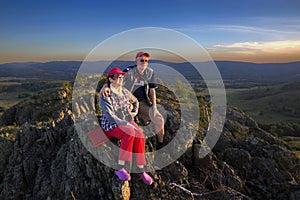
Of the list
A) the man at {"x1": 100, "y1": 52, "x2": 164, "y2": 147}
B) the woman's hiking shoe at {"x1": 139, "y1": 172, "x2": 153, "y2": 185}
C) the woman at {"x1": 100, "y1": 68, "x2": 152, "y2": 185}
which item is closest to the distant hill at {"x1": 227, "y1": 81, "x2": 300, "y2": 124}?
the man at {"x1": 100, "y1": 52, "x2": 164, "y2": 147}

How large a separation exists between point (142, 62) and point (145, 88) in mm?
1134

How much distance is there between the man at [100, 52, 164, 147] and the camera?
31.6 feet

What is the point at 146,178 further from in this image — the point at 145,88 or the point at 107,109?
the point at 145,88

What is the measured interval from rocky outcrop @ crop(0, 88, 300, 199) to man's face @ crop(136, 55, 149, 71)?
122 inches

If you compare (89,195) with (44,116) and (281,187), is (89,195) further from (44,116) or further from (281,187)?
(44,116)

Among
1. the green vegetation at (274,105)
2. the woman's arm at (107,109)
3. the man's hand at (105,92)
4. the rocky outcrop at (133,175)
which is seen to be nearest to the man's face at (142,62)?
the man's hand at (105,92)

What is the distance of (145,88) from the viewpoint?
10008 mm

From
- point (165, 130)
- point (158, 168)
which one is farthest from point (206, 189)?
point (165, 130)

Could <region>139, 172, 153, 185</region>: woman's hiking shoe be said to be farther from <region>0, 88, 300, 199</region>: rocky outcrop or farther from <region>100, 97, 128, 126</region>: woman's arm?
<region>100, 97, 128, 126</region>: woman's arm

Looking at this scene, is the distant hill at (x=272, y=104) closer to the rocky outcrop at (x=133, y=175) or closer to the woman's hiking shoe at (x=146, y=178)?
the rocky outcrop at (x=133, y=175)

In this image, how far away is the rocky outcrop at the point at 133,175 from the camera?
8875 mm

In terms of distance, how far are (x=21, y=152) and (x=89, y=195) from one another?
13.5 ft

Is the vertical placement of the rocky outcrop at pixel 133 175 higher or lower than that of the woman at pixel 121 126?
lower

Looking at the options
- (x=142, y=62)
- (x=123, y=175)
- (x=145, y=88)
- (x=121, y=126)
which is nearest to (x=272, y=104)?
(x=145, y=88)
